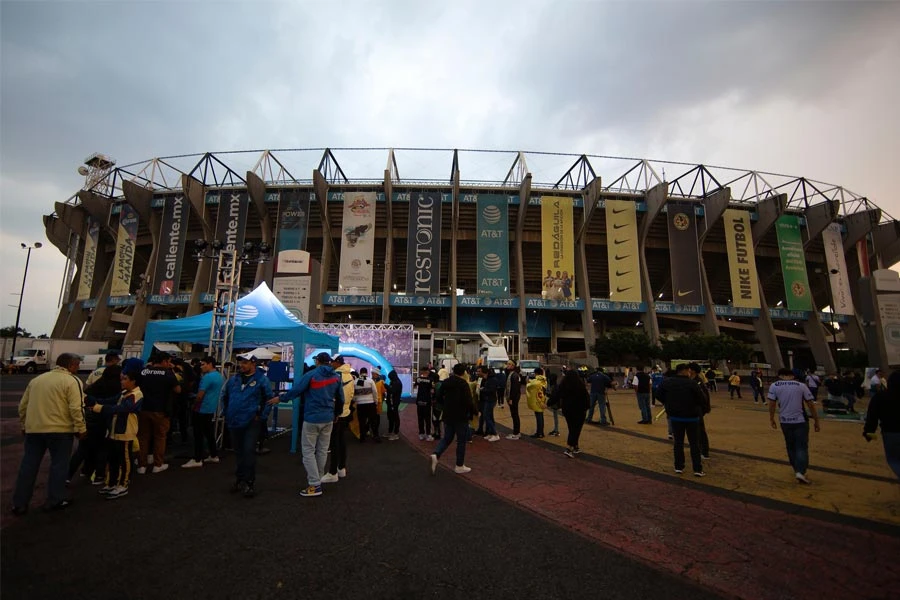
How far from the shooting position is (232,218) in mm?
36750

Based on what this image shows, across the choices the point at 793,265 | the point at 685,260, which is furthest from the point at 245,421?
the point at 793,265

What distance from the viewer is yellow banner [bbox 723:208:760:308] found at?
1462 inches

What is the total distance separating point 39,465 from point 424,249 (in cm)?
3203

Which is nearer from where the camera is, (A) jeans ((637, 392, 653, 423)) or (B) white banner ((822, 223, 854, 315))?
(A) jeans ((637, 392, 653, 423))

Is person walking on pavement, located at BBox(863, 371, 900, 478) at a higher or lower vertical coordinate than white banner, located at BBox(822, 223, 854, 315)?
lower

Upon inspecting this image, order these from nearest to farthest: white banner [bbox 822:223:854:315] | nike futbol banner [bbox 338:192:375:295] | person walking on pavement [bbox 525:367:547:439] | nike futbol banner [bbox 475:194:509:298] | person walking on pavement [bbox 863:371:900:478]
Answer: person walking on pavement [bbox 863:371:900:478] → person walking on pavement [bbox 525:367:547:439] → nike futbol banner [bbox 338:192:375:295] → nike futbol banner [bbox 475:194:509:298] → white banner [bbox 822:223:854:315]

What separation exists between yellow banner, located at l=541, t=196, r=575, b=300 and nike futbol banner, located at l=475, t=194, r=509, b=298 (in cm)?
353

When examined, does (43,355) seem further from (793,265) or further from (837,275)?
(837,275)

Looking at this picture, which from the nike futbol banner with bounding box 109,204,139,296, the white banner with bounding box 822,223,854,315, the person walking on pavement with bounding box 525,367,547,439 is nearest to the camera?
the person walking on pavement with bounding box 525,367,547,439

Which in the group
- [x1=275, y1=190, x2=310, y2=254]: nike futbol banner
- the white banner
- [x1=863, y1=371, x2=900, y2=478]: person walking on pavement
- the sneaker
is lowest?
the sneaker

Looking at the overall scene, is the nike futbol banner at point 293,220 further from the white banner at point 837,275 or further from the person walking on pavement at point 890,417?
the white banner at point 837,275

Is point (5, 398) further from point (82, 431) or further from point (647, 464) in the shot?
point (647, 464)

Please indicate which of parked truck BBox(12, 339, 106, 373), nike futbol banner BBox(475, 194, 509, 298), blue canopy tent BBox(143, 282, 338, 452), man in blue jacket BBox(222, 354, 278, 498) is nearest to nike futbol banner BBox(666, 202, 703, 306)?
nike futbol banner BBox(475, 194, 509, 298)

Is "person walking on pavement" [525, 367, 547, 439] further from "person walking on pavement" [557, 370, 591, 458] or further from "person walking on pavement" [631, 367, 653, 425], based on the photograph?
"person walking on pavement" [631, 367, 653, 425]
